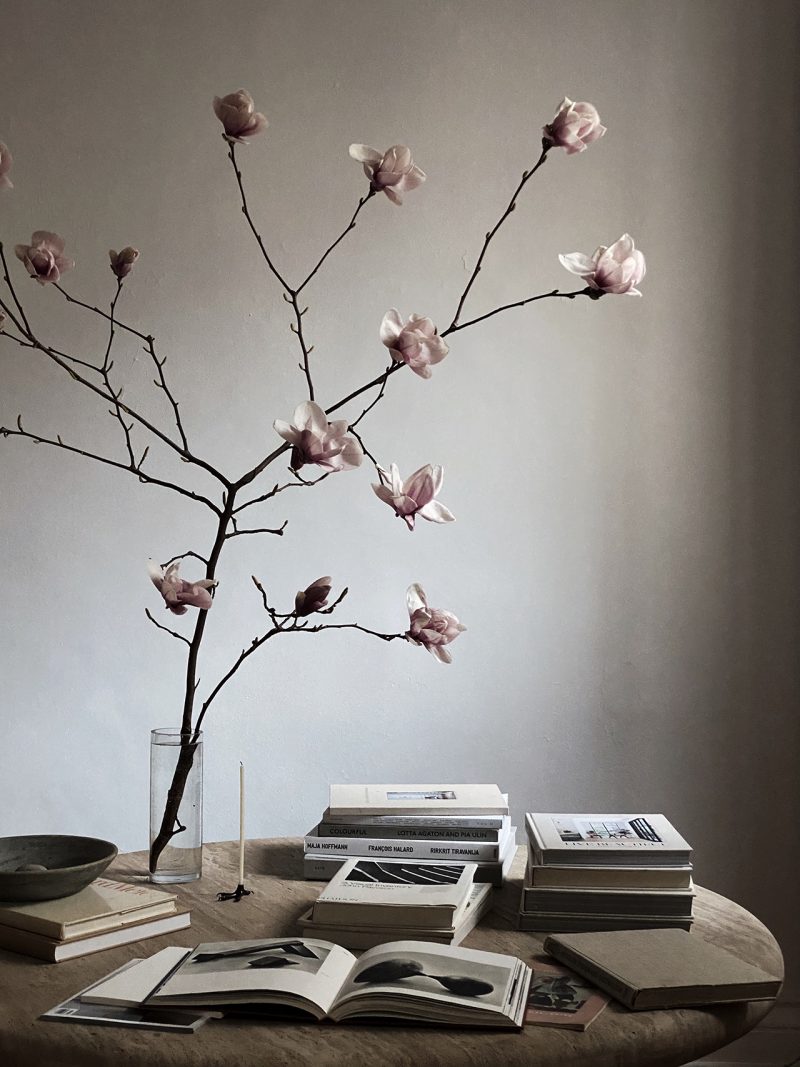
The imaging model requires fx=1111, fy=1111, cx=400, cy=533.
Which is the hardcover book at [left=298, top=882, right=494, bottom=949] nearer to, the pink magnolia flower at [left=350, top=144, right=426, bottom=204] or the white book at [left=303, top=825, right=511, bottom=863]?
the white book at [left=303, top=825, right=511, bottom=863]

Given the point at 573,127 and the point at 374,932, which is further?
the point at 573,127

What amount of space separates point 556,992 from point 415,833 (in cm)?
41

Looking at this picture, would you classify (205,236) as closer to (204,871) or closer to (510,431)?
(510,431)

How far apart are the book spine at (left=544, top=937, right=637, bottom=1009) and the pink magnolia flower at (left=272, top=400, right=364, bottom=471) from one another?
0.56 metres

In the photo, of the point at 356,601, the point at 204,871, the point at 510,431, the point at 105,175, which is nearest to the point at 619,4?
the point at 510,431

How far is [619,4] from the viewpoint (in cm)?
222

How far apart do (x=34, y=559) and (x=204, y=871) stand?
0.82 meters

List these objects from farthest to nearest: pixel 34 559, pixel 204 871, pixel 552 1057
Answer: pixel 34 559, pixel 204 871, pixel 552 1057

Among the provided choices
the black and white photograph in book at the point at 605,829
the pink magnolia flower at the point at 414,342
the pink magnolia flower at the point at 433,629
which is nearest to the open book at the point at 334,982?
the black and white photograph in book at the point at 605,829

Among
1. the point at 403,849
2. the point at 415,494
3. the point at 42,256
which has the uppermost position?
the point at 42,256

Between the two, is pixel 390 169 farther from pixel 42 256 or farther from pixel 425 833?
pixel 425 833

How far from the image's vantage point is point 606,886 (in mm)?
1305

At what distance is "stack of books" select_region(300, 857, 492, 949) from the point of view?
1.20m

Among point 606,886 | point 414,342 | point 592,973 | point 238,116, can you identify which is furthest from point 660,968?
point 238,116
